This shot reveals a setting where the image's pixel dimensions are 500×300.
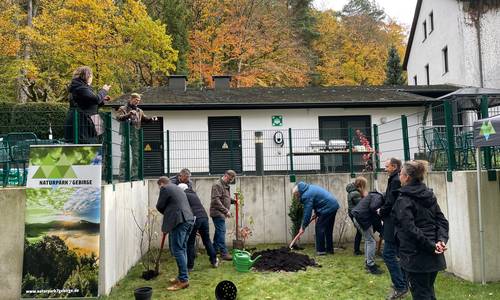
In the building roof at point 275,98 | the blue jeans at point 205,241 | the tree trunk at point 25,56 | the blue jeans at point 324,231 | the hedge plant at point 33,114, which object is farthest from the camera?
the tree trunk at point 25,56

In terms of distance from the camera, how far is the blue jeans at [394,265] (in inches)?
236

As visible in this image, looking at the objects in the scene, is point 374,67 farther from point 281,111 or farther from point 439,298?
point 439,298

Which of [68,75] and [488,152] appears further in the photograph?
[68,75]

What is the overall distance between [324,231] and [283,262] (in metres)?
1.59

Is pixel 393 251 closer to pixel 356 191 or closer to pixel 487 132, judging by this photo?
pixel 487 132

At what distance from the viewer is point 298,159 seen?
45.1ft

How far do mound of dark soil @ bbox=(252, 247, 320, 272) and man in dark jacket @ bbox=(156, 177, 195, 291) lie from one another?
1.66 meters

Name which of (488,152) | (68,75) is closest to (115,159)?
(488,152)

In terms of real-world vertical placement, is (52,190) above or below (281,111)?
below

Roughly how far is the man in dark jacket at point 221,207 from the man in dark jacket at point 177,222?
1.63m

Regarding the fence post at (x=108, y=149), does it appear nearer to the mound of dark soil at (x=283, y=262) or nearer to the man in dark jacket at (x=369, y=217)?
the mound of dark soil at (x=283, y=262)

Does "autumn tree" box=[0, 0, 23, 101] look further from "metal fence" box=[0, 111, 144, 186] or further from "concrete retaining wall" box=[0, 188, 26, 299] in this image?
"concrete retaining wall" box=[0, 188, 26, 299]

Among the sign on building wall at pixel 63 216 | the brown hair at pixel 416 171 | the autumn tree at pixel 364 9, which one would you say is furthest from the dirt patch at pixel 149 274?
the autumn tree at pixel 364 9

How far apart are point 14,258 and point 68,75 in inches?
713
